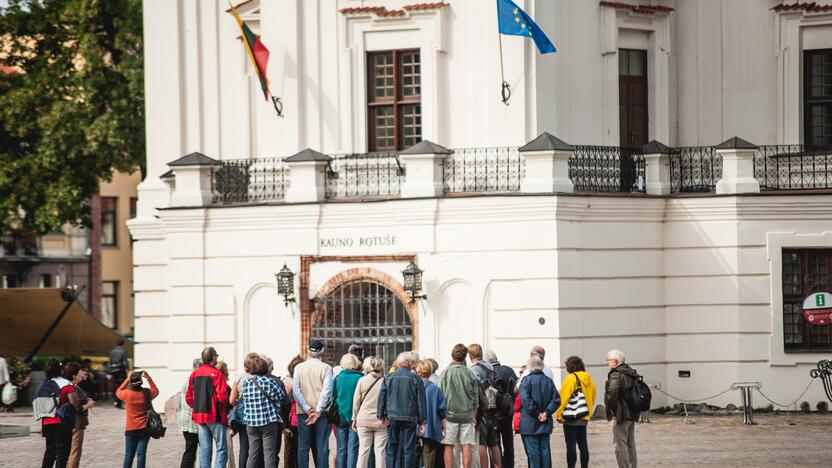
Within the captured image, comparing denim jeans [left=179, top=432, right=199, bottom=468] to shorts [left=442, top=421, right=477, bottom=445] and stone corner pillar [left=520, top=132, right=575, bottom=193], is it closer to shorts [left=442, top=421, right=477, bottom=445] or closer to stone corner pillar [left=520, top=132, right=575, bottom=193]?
shorts [left=442, top=421, right=477, bottom=445]

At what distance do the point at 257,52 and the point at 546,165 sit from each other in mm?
6247

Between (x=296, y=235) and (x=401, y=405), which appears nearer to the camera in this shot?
(x=401, y=405)

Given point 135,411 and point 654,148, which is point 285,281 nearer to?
point 654,148

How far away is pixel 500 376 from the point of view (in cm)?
2341

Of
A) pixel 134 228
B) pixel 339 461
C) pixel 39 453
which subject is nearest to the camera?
pixel 339 461

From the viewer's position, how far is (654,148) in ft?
106

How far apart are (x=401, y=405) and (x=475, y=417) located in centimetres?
140

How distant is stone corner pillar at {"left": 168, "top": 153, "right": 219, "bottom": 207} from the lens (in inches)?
1307

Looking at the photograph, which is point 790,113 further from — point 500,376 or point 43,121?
point 43,121

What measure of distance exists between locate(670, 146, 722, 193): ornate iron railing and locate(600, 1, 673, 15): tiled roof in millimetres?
2818

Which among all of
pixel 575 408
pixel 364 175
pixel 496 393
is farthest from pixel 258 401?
pixel 364 175

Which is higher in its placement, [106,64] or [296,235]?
[106,64]

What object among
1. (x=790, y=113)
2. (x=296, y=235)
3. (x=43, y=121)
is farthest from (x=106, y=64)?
(x=790, y=113)

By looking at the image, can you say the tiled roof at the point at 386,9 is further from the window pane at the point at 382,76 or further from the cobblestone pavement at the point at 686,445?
the cobblestone pavement at the point at 686,445
